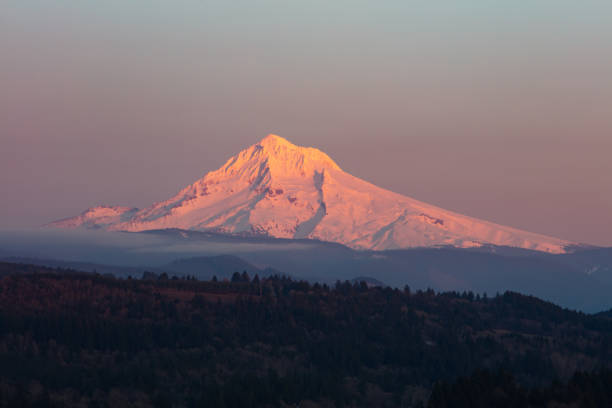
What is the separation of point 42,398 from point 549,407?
89.7 metres

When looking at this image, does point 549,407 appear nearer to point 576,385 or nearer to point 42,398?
point 576,385

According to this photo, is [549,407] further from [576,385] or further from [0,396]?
[0,396]

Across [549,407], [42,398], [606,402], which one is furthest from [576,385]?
[42,398]

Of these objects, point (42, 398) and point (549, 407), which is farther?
point (42, 398)

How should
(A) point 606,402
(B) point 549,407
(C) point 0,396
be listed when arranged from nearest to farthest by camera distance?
(B) point 549,407, (A) point 606,402, (C) point 0,396

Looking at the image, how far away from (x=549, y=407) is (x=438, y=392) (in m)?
25.7

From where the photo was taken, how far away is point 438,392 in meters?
185

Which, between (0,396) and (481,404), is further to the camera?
(0,396)

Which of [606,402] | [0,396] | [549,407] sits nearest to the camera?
[549,407]

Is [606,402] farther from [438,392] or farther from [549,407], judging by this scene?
[438,392]

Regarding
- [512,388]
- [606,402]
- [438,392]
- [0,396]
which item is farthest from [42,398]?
[606,402]

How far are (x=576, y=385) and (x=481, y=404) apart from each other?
17987mm

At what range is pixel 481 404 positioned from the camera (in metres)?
174

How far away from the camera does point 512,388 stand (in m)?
185
